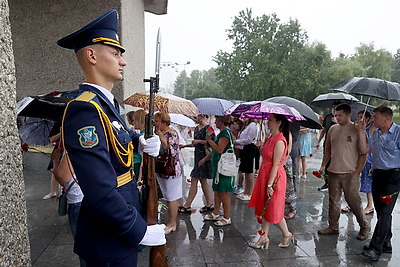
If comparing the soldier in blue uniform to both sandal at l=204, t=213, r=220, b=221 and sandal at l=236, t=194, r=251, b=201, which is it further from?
sandal at l=236, t=194, r=251, b=201

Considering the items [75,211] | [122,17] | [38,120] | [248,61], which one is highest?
[248,61]

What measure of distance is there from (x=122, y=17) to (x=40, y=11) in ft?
6.65

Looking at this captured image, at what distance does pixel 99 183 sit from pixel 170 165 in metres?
3.04

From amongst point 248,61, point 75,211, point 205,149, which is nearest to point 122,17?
point 205,149

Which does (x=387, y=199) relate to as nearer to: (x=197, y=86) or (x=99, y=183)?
(x=99, y=183)

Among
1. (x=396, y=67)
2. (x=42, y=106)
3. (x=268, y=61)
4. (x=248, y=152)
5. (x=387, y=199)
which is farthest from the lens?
(x=396, y=67)

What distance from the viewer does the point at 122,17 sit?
23.2 feet

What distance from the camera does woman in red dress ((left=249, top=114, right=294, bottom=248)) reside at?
12.6 ft

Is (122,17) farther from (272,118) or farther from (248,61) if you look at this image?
(248,61)

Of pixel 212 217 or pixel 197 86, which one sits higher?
pixel 197 86

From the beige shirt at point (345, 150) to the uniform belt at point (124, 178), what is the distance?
11.6ft

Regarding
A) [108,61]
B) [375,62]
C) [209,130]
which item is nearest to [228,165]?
[209,130]

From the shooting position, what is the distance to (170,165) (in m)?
4.40

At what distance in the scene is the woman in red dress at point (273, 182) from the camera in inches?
152
